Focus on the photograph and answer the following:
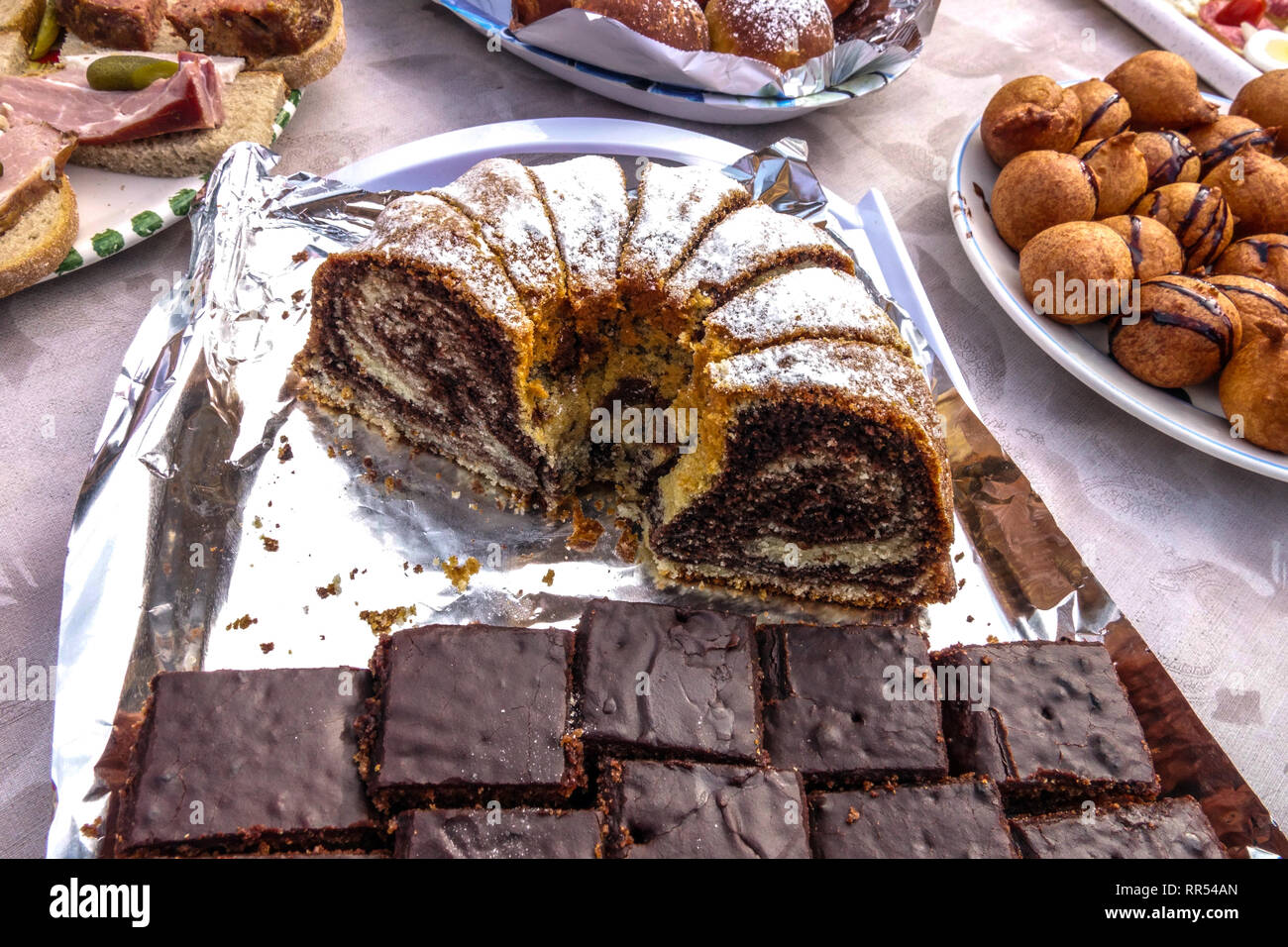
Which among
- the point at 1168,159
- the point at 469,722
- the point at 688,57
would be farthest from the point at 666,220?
the point at 1168,159

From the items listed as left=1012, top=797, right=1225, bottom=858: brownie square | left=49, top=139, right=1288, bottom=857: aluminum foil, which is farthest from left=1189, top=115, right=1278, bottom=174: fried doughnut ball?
left=1012, top=797, right=1225, bottom=858: brownie square

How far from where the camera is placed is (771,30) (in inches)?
184

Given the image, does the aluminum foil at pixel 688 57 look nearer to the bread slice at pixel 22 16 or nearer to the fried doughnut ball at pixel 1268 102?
the fried doughnut ball at pixel 1268 102

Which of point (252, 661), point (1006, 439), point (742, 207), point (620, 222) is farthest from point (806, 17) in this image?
point (252, 661)

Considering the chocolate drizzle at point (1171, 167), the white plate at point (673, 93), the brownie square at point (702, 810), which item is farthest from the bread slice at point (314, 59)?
the chocolate drizzle at point (1171, 167)

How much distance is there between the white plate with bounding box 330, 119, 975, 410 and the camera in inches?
170

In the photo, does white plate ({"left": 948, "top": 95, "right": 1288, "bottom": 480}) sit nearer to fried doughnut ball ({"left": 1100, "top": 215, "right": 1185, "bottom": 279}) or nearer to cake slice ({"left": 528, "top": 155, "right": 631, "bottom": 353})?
fried doughnut ball ({"left": 1100, "top": 215, "right": 1185, "bottom": 279})

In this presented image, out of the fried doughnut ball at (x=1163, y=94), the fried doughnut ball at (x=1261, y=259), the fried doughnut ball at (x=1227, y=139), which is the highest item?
the fried doughnut ball at (x=1163, y=94)

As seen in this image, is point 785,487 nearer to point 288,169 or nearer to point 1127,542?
point 1127,542

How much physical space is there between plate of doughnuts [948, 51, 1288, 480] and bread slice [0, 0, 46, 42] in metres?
4.92

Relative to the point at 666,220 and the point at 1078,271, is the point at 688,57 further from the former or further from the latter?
the point at 1078,271

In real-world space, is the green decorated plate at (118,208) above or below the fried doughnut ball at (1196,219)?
below

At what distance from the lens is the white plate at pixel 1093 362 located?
12.6 feet

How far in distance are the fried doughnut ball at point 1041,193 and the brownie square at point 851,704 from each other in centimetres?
230
